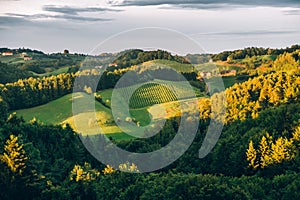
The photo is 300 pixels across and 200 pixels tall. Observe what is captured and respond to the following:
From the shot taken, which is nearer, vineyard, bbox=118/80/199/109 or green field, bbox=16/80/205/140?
green field, bbox=16/80/205/140

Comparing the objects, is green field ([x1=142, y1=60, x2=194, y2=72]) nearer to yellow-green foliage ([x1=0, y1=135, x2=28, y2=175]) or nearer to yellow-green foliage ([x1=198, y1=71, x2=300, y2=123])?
yellow-green foliage ([x1=198, y1=71, x2=300, y2=123])

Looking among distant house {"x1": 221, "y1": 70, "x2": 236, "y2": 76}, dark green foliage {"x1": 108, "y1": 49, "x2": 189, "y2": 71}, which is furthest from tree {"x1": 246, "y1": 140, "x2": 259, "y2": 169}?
distant house {"x1": 221, "y1": 70, "x2": 236, "y2": 76}

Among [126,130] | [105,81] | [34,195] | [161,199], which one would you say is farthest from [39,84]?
[161,199]

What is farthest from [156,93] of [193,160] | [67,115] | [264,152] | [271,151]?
[271,151]

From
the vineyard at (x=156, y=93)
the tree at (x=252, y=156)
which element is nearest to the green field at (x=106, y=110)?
the vineyard at (x=156, y=93)

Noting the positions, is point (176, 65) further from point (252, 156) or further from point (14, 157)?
point (14, 157)

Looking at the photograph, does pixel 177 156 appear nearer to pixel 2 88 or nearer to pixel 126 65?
pixel 2 88
